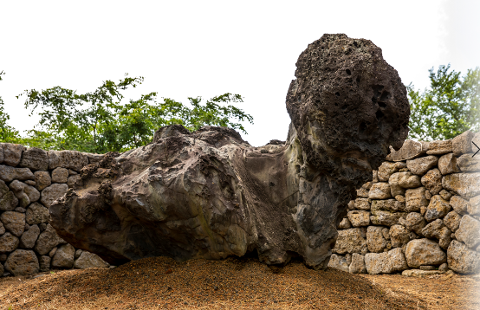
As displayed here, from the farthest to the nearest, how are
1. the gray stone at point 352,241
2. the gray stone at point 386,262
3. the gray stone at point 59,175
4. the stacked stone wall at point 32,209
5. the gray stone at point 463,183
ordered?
the gray stone at point 352,241
the gray stone at point 59,175
the gray stone at point 386,262
the stacked stone wall at point 32,209
the gray stone at point 463,183

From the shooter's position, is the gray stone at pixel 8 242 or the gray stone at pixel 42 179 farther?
the gray stone at pixel 42 179

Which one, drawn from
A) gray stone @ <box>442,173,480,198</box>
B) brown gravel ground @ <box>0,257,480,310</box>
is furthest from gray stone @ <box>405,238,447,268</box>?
brown gravel ground @ <box>0,257,480,310</box>

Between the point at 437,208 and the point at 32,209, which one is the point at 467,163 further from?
the point at 32,209

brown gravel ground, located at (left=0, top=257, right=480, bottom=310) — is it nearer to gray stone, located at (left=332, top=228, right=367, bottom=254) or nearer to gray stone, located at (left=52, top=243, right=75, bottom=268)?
gray stone, located at (left=52, top=243, right=75, bottom=268)

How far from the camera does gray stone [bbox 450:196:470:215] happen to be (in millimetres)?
6555

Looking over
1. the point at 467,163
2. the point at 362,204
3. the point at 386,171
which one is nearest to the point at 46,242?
the point at 362,204

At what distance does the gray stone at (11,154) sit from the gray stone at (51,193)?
736 mm

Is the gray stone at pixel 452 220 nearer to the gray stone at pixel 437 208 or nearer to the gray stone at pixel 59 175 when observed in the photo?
the gray stone at pixel 437 208

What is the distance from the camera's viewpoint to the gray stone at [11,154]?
6777 mm

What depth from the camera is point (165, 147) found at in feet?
14.3

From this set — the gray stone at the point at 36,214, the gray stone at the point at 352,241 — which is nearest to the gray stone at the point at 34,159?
the gray stone at the point at 36,214

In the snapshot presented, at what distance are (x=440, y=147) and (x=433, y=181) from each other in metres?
0.65

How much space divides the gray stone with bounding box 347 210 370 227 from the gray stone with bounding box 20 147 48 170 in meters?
6.34

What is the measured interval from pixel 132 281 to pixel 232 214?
4.15ft
